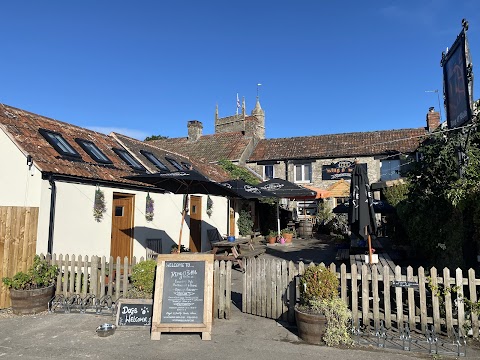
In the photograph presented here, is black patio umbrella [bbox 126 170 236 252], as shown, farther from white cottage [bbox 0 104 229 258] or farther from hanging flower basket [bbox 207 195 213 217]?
hanging flower basket [bbox 207 195 213 217]

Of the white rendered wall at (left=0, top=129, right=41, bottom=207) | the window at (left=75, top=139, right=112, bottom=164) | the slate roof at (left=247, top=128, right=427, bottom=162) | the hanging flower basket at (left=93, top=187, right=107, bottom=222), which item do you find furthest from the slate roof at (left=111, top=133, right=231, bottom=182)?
the slate roof at (left=247, top=128, right=427, bottom=162)

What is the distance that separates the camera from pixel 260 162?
90.6ft

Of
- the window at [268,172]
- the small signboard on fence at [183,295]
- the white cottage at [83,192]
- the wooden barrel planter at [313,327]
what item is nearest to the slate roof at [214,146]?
the window at [268,172]

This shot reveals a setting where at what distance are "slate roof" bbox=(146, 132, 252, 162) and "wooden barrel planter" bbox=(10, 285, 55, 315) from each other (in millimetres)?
19830

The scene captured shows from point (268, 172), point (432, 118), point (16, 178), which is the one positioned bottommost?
point (16, 178)

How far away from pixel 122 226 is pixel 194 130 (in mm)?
21127

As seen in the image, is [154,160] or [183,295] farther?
[154,160]

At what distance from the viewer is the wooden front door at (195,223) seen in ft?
46.1

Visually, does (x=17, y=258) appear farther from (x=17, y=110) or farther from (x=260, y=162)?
(x=260, y=162)

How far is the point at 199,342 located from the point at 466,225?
540 centimetres

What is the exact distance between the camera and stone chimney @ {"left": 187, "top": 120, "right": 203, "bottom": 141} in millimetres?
30906

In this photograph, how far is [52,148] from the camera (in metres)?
9.63

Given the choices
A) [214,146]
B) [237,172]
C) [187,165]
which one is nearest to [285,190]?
[187,165]

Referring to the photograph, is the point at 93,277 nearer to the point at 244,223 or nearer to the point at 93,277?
the point at 93,277
